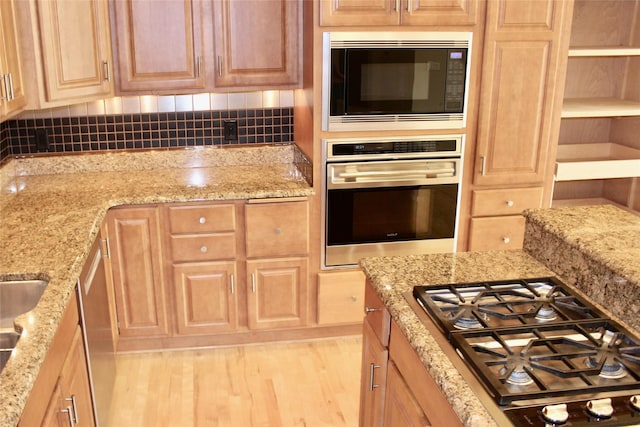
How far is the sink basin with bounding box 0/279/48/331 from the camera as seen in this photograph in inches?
79.2

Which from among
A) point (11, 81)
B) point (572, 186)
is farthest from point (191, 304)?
point (572, 186)

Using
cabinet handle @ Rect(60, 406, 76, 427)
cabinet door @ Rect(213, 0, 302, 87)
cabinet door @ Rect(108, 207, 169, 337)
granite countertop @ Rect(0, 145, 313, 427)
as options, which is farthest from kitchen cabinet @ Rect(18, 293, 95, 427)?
cabinet door @ Rect(213, 0, 302, 87)

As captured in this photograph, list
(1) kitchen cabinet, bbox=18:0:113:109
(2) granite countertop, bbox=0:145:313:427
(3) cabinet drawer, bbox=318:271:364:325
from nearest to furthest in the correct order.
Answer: (2) granite countertop, bbox=0:145:313:427 < (1) kitchen cabinet, bbox=18:0:113:109 < (3) cabinet drawer, bbox=318:271:364:325

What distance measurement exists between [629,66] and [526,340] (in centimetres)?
289

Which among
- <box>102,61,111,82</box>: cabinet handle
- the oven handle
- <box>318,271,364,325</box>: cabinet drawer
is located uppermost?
<box>102,61,111,82</box>: cabinet handle

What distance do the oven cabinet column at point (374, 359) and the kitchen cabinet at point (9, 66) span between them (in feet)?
5.10

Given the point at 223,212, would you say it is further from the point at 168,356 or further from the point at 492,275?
the point at 492,275

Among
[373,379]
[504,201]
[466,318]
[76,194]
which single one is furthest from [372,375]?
[76,194]

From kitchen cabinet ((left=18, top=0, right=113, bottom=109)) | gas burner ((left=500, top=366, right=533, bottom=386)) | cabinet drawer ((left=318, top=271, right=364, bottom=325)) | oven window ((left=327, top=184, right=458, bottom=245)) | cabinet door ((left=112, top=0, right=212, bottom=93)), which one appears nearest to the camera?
gas burner ((left=500, top=366, right=533, bottom=386))

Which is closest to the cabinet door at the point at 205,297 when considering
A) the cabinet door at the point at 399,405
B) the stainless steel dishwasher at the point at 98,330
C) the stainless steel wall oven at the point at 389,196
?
the stainless steel dishwasher at the point at 98,330

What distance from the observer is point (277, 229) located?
3168 millimetres

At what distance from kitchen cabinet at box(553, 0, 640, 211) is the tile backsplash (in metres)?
1.71

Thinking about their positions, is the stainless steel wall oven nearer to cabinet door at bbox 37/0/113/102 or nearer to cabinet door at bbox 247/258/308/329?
cabinet door at bbox 247/258/308/329

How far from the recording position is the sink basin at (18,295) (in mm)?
2012
